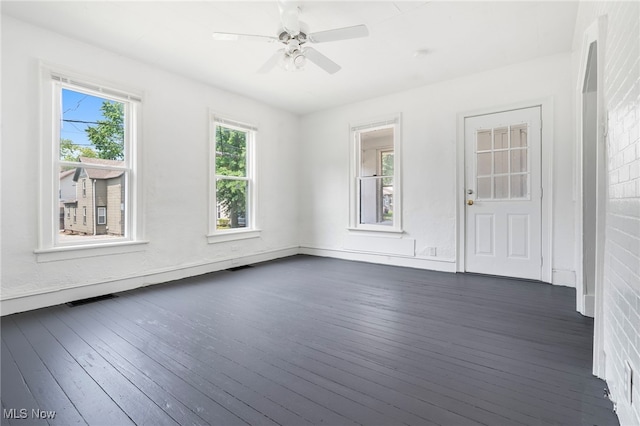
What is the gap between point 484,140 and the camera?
4.23 m

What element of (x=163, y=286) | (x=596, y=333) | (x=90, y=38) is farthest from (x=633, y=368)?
(x=90, y=38)

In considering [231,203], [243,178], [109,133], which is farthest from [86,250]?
[243,178]

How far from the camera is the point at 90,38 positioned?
3201mm

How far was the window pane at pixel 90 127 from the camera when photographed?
3.20 m

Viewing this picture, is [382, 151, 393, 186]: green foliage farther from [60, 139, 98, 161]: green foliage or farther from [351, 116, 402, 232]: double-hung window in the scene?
[60, 139, 98, 161]: green foliage

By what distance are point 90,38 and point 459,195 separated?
476 centimetres

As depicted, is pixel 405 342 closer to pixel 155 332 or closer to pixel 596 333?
pixel 596 333

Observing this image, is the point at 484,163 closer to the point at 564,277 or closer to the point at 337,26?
the point at 564,277

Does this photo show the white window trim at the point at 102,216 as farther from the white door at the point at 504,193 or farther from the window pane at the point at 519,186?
the window pane at the point at 519,186

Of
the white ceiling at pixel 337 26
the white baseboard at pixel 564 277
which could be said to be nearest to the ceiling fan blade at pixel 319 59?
the white ceiling at pixel 337 26

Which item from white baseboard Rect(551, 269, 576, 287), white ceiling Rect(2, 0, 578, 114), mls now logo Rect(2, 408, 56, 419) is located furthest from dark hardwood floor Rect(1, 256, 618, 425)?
white ceiling Rect(2, 0, 578, 114)

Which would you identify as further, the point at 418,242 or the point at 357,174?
the point at 357,174

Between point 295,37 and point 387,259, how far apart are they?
3.53 metres

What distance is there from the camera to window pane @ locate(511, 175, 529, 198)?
395 centimetres
